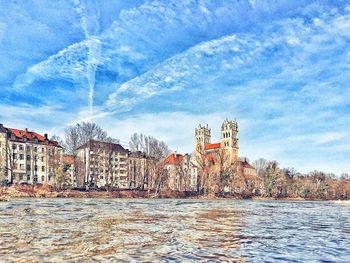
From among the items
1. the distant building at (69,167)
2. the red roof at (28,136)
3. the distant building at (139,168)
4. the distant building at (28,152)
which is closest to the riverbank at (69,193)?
the distant building at (139,168)

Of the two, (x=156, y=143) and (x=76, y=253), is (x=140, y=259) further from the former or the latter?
(x=156, y=143)

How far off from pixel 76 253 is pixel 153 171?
8467 centimetres

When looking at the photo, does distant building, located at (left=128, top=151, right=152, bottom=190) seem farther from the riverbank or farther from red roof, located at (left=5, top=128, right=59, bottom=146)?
red roof, located at (left=5, top=128, right=59, bottom=146)

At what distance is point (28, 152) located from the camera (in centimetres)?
11625

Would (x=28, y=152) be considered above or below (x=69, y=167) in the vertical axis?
above

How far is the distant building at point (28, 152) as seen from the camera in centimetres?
10896

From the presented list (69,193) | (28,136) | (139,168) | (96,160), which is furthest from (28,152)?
(69,193)

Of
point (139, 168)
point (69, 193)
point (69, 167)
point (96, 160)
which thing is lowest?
point (69, 193)

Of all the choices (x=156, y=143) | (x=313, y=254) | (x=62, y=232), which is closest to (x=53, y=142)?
(x=156, y=143)

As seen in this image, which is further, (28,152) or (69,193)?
(28,152)

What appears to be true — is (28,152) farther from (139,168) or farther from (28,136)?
(139,168)

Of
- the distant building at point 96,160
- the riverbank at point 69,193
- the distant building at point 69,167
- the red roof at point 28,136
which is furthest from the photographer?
the red roof at point 28,136

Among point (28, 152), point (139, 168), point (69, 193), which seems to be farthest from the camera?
point (28, 152)

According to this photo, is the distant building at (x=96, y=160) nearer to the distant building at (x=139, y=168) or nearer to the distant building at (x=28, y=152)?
the distant building at (x=139, y=168)
